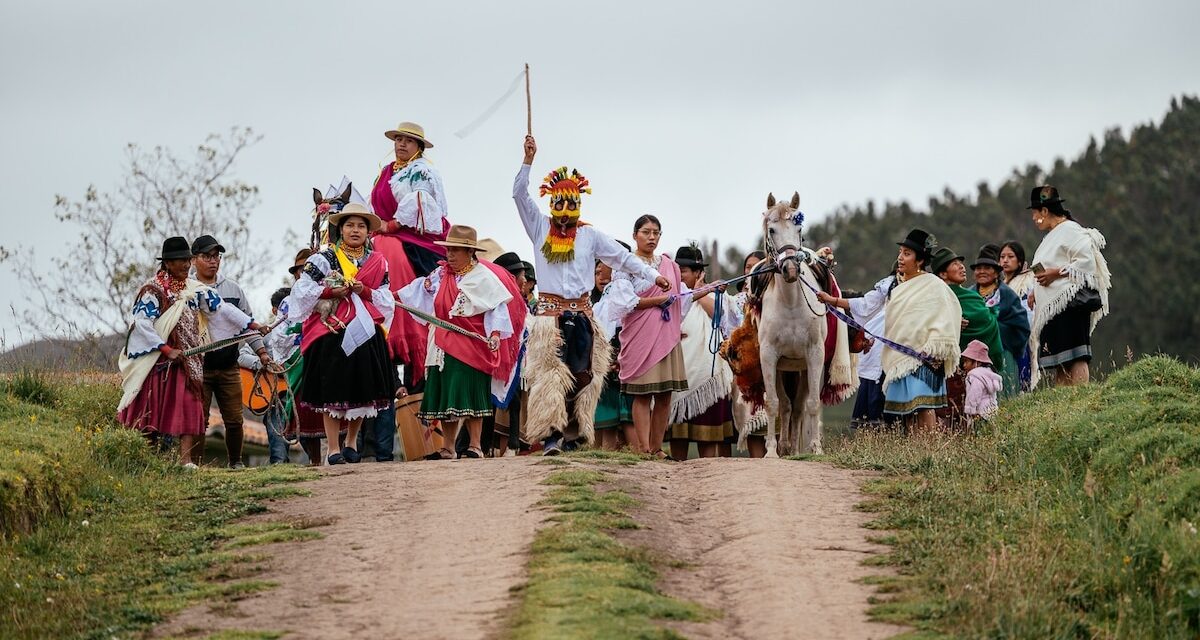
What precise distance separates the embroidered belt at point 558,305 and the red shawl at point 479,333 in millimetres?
386

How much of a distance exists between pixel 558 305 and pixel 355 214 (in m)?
1.90

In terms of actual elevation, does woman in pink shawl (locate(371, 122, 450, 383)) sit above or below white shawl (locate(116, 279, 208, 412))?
above

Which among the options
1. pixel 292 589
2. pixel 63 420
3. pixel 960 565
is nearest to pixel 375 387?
pixel 63 420

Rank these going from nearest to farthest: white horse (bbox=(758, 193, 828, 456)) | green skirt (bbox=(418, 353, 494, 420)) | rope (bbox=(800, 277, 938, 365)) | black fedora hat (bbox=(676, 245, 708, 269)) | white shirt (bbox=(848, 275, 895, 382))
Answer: green skirt (bbox=(418, 353, 494, 420))
white horse (bbox=(758, 193, 828, 456))
rope (bbox=(800, 277, 938, 365))
white shirt (bbox=(848, 275, 895, 382))
black fedora hat (bbox=(676, 245, 708, 269))

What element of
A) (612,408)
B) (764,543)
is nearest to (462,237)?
(612,408)

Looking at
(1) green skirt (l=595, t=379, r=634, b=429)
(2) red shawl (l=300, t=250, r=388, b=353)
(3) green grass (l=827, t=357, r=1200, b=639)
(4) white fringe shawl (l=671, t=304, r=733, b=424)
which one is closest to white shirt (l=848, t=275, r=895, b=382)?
(4) white fringe shawl (l=671, t=304, r=733, b=424)

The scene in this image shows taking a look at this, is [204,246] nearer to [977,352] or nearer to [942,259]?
[942,259]

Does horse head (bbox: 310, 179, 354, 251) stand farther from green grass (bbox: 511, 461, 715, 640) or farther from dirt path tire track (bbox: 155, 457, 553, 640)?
green grass (bbox: 511, 461, 715, 640)

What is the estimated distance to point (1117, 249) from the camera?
55.9m

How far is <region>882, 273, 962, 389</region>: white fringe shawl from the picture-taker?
53.8 feet

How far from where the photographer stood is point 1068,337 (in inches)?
734

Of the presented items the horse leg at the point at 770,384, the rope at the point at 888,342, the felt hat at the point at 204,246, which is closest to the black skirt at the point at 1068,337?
the rope at the point at 888,342

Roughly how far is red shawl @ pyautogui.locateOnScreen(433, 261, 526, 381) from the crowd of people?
0.02 metres

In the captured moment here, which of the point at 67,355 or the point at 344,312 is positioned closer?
the point at 344,312
